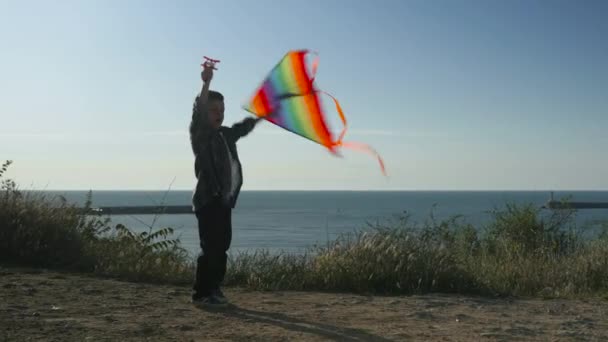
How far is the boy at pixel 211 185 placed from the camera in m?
6.09

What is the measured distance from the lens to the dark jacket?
609 cm

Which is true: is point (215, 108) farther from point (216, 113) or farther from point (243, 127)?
point (243, 127)

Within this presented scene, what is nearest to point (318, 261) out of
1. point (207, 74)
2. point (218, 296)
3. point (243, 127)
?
point (218, 296)

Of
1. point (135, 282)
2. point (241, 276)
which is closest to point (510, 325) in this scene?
point (241, 276)

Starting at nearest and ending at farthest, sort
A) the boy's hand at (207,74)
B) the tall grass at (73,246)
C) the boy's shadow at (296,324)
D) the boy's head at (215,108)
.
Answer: the boy's shadow at (296,324)
the boy's hand at (207,74)
the boy's head at (215,108)
the tall grass at (73,246)

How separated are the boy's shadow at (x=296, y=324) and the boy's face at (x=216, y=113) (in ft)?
6.03

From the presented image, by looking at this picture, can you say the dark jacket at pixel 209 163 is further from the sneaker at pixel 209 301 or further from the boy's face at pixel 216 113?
the sneaker at pixel 209 301

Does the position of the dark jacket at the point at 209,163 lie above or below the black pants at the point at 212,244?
above

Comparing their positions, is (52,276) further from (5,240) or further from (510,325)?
(510,325)

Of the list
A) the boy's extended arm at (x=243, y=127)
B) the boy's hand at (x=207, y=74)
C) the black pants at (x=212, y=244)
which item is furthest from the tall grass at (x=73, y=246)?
the boy's hand at (x=207, y=74)

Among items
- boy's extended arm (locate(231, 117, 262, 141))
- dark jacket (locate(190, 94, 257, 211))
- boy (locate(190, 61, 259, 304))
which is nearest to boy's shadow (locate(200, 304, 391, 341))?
boy (locate(190, 61, 259, 304))

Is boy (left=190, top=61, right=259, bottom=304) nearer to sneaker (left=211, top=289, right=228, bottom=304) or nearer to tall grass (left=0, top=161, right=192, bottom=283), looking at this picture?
sneaker (left=211, top=289, right=228, bottom=304)

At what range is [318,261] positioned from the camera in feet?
26.3

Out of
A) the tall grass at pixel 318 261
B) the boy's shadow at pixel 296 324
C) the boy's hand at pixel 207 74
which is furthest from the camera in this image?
the tall grass at pixel 318 261
